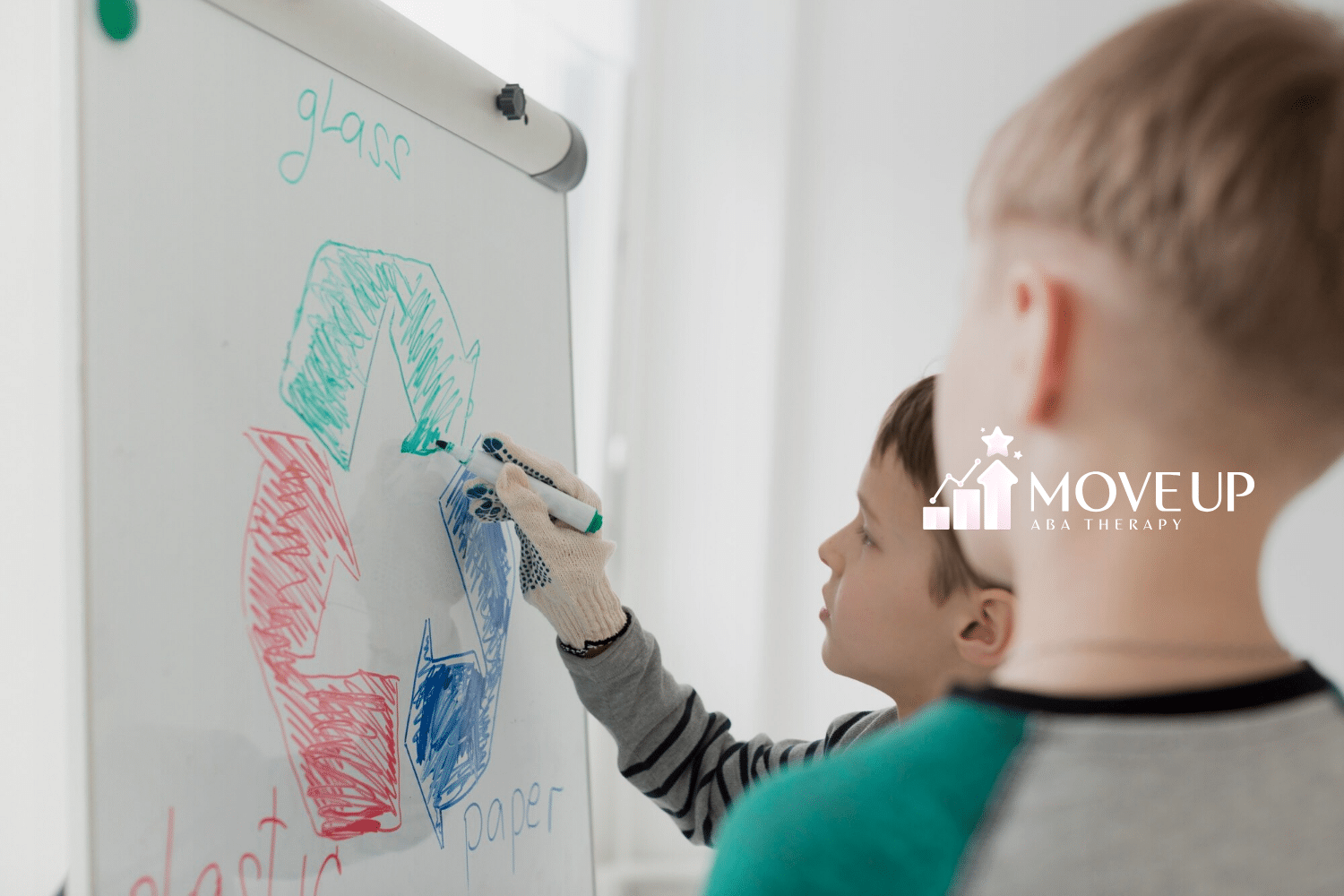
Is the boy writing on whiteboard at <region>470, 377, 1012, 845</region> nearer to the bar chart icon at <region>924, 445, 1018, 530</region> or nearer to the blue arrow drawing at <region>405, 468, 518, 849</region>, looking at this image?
the blue arrow drawing at <region>405, 468, 518, 849</region>

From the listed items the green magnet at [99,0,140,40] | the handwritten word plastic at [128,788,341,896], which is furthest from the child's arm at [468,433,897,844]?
the green magnet at [99,0,140,40]

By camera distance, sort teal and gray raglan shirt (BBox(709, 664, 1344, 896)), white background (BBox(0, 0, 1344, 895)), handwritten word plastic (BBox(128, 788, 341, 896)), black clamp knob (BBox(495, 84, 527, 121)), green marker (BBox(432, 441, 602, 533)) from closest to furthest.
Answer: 1. teal and gray raglan shirt (BBox(709, 664, 1344, 896))
2. handwritten word plastic (BBox(128, 788, 341, 896))
3. green marker (BBox(432, 441, 602, 533))
4. black clamp knob (BBox(495, 84, 527, 121))
5. white background (BBox(0, 0, 1344, 895))

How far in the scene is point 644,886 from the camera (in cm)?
178

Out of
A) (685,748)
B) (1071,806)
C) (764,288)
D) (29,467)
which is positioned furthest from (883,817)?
(764,288)

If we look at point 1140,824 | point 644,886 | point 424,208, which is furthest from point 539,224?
point 644,886

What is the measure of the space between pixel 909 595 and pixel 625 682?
27 cm

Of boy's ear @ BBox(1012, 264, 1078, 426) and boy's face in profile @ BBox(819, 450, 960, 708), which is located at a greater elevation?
boy's ear @ BBox(1012, 264, 1078, 426)

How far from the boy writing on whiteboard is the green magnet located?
15.3 inches

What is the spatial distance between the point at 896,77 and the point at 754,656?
3.55ft

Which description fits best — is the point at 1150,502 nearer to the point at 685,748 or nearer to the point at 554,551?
the point at 554,551

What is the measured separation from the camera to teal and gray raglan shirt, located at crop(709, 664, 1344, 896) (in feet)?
1.12

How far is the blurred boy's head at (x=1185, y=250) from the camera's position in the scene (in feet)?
1.17

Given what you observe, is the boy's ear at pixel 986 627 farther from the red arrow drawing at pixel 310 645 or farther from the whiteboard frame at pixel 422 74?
the whiteboard frame at pixel 422 74

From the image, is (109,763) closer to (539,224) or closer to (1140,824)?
(1140,824)
